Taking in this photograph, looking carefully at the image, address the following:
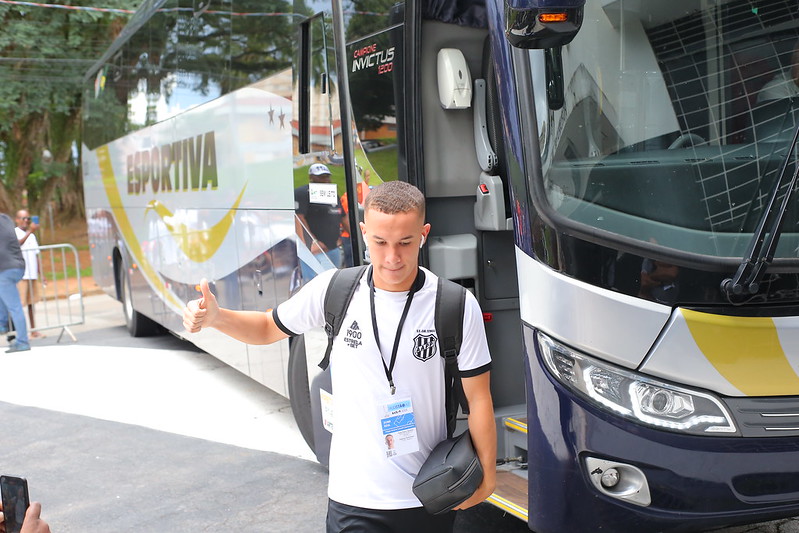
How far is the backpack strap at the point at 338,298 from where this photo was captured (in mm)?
2826

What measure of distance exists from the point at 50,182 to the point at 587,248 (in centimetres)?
2687

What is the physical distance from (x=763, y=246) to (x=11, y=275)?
32.8 feet

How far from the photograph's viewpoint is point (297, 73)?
556 centimetres

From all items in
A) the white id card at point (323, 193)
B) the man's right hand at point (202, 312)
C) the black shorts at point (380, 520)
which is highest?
the white id card at point (323, 193)

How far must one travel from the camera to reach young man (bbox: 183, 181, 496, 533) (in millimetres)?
2707

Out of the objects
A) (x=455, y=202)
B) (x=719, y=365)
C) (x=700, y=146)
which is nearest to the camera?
(x=719, y=365)

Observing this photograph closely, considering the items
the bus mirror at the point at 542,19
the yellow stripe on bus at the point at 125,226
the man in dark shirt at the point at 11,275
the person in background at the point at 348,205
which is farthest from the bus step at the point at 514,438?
the man in dark shirt at the point at 11,275

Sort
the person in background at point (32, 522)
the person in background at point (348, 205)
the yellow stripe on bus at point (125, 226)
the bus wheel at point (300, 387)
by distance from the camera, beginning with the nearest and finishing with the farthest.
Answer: the person in background at point (32, 522) → the person in background at point (348, 205) → the bus wheel at point (300, 387) → the yellow stripe on bus at point (125, 226)

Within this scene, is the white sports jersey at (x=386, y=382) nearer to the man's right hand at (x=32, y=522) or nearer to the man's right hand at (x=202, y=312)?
the man's right hand at (x=202, y=312)

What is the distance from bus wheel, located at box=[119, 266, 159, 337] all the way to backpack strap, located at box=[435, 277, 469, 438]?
31.8 feet

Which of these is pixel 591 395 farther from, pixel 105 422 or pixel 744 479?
pixel 105 422

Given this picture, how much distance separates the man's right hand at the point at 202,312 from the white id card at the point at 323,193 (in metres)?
2.37

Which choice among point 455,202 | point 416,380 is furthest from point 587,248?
point 455,202

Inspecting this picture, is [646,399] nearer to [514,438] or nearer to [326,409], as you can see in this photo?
[514,438]
